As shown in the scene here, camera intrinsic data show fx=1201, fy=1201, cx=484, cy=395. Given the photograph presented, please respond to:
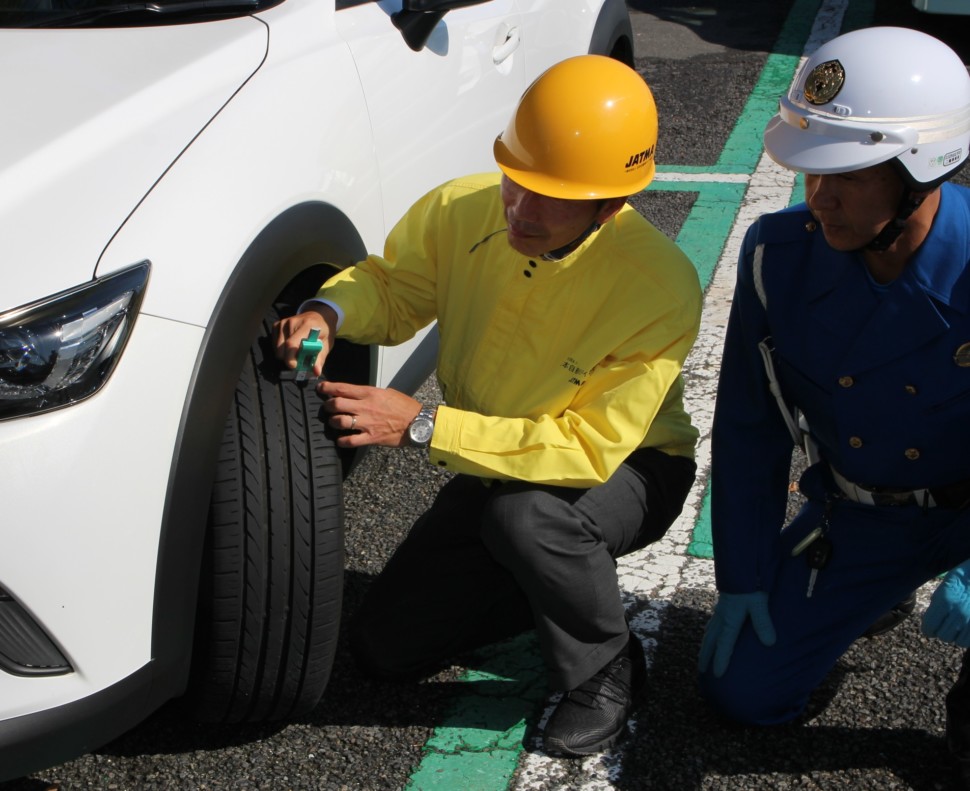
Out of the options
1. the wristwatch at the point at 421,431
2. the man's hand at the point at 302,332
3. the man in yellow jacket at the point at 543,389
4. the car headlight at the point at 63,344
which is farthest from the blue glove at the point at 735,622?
the car headlight at the point at 63,344

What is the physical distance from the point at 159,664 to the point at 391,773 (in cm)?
62

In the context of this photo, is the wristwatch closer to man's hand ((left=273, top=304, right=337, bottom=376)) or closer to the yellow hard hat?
man's hand ((left=273, top=304, right=337, bottom=376))

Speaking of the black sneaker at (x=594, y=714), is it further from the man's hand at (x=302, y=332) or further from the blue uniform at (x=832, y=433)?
the man's hand at (x=302, y=332)

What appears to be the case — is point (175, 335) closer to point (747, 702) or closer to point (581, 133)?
point (581, 133)

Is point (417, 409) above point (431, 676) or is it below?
above

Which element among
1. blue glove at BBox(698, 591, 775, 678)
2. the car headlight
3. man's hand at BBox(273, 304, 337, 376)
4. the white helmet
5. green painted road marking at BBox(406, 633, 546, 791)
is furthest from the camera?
blue glove at BBox(698, 591, 775, 678)

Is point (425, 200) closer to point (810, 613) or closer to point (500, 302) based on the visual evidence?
point (500, 302)

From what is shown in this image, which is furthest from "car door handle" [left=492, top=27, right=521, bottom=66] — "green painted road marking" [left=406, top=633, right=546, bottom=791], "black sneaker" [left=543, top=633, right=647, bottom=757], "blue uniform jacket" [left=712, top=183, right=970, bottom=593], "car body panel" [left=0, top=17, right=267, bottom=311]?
"black sneaker" [left=543, top=633, right=647, bottom=757]

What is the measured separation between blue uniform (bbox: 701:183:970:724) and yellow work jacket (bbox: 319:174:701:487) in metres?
0.17

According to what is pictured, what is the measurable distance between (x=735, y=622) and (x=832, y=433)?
454 millimetres

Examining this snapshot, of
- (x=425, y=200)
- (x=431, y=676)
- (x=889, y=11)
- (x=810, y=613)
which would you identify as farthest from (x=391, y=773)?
(x=889, y=11)

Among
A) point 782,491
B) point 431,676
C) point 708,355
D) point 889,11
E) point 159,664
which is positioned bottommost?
point 889,11

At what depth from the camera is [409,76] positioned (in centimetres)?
280

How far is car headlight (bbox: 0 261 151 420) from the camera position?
5.82 ft
